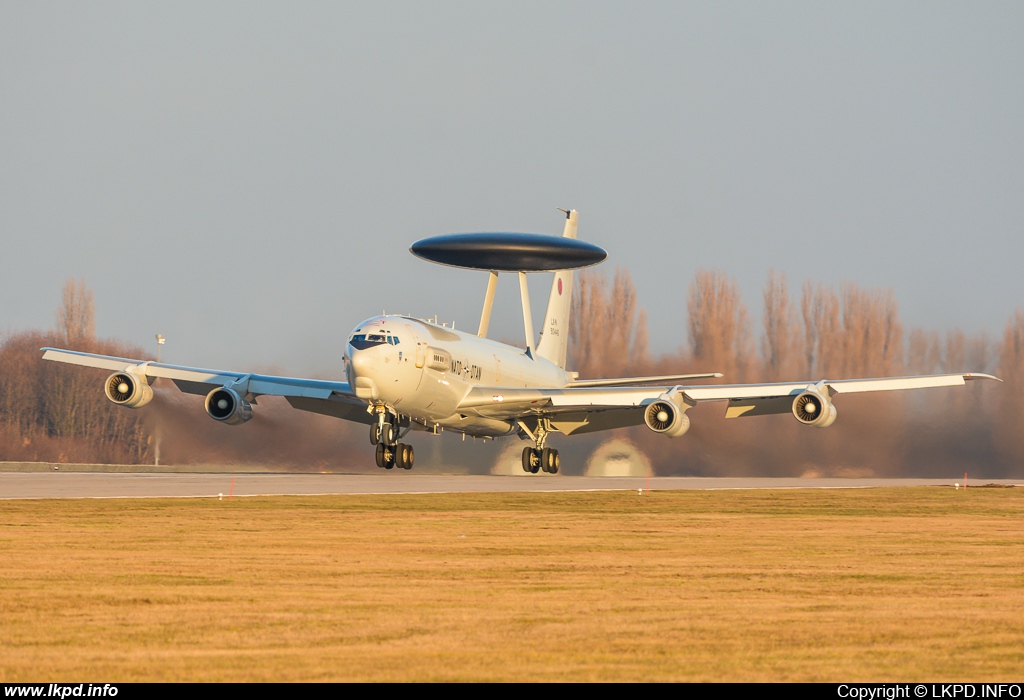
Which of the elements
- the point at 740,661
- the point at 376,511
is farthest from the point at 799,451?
the point at 740,661

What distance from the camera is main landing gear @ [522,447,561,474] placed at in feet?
186

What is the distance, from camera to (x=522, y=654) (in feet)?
38.8

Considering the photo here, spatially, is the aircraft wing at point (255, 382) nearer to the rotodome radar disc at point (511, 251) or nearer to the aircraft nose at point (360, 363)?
the aircraft nose at point (360, 363)

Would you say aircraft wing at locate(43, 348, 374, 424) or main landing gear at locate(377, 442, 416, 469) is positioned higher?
aircraft wing at locate(43, 348, 374, 424)

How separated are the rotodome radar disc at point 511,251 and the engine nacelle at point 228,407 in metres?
22.0

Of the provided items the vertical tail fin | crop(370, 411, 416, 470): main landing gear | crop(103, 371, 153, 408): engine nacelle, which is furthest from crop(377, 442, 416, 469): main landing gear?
the vertical tail fin

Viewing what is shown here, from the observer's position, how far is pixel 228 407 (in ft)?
169

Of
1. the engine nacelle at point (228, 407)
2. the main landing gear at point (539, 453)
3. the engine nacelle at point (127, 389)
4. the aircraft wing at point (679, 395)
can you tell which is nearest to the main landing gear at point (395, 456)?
the aircraft wing at point (679, 395)

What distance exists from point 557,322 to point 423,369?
2310 centimetres

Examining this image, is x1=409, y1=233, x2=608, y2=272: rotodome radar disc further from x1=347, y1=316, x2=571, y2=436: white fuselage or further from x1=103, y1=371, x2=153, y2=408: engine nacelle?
x1=103, y1=371, x2=153, y2=408: engine nacelle

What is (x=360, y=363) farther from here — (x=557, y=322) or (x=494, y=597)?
(x=494, y=597)

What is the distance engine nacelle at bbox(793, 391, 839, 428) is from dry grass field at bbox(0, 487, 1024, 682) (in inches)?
757

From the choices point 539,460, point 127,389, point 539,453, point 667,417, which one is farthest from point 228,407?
point 667,417
